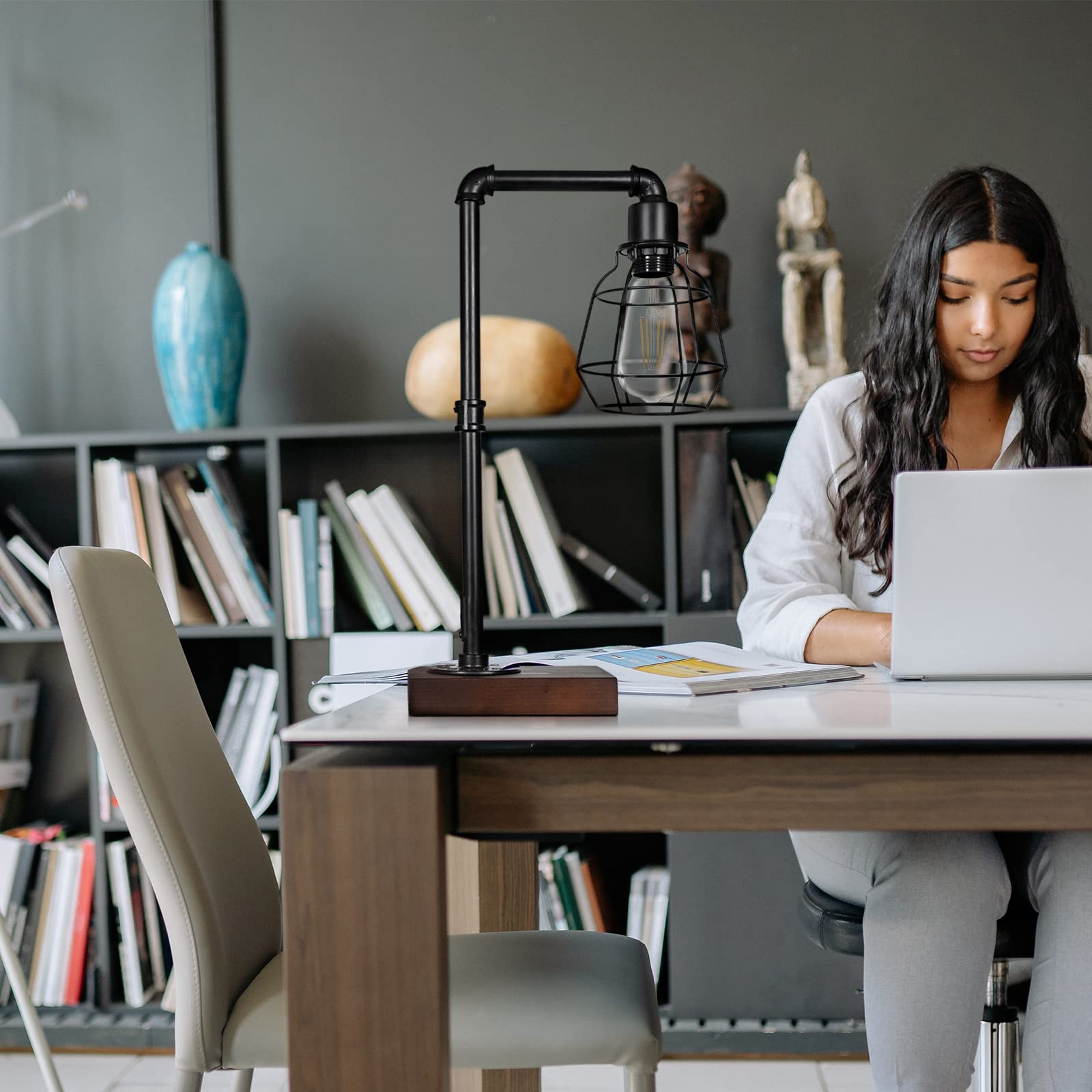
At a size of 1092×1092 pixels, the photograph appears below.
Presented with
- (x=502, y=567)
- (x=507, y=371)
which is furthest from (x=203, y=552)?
(x=507, y=371)

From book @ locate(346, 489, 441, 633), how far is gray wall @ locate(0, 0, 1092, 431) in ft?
1.06

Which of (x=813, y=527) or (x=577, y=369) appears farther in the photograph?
(x=813, y=527)

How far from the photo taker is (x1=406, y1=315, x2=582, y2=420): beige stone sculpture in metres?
2.12

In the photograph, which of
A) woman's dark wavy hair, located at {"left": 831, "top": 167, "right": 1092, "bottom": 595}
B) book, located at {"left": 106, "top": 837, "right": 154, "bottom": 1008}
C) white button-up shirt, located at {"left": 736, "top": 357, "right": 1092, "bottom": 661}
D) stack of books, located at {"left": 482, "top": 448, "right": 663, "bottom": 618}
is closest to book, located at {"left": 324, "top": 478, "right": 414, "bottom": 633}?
stack of books, located at {"left": 482, "top": 448, "right": 663, "bottom": 618}

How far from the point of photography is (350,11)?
95.0 inches

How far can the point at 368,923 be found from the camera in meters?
0.75

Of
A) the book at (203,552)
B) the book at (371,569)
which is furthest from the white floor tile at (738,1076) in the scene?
the book at (203,552)

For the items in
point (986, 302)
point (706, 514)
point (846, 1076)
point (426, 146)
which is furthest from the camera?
point (426, 146)

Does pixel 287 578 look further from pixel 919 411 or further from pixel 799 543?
pixel 919 411

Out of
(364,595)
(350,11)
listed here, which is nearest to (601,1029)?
(364,595)

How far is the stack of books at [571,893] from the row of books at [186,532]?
28.0 inches

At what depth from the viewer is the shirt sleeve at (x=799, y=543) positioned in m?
1.41

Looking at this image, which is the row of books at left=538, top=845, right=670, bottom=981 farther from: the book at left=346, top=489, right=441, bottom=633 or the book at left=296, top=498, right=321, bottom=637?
the book at left=296, top=498, right=321, bottom=637

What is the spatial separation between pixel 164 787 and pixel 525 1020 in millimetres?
376
